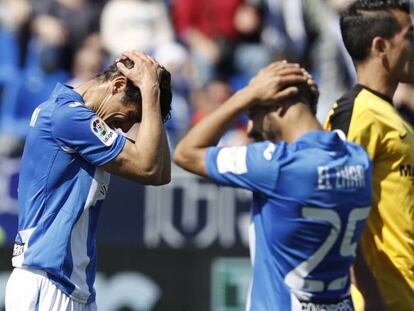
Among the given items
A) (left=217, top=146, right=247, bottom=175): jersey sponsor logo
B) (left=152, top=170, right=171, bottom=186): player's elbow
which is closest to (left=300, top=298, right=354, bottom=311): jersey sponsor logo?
(left=217, top=146, right=247, bottom=175): jersey sponsor logo

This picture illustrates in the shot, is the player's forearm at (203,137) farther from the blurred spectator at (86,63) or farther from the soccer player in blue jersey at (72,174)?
the blurred spectator at (86,63)

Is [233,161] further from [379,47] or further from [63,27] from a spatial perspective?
[63,27]

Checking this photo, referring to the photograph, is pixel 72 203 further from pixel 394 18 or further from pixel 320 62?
pixel 320 62

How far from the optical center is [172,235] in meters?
9.40

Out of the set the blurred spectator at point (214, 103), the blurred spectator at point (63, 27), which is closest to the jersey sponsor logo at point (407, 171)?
the blurred spectator at point (214, 103)

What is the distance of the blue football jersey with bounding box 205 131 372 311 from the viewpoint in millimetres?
4023

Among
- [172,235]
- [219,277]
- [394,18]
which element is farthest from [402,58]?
[172,235]

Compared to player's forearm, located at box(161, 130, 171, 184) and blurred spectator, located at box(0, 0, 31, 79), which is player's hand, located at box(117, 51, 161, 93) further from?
blurred spectator, located at box(0, 0, 31, 79)

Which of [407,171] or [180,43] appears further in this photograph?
[180,43]

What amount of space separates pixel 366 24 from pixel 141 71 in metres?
1.07

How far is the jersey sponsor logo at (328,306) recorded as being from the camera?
4.08 m

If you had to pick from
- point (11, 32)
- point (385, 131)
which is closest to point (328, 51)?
point (11, 32)

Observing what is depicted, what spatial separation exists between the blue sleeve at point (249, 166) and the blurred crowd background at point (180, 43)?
23.3 feet

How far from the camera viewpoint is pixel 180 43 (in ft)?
39.2
